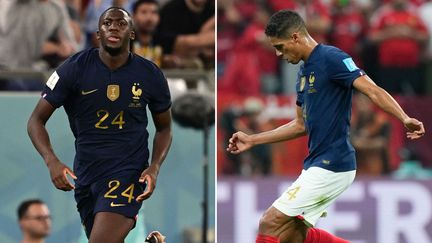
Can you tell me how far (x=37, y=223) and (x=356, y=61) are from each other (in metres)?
7.04

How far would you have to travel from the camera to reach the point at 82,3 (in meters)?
15.2

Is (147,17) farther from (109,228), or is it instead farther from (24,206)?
(109,228)

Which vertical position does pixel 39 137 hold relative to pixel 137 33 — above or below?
below

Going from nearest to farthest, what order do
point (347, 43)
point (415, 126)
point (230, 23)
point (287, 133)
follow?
point (415, 126)
point (287, 133)
point (347, 43)
point (230, 23)

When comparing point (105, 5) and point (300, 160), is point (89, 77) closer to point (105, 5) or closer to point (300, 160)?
point (105, 5)

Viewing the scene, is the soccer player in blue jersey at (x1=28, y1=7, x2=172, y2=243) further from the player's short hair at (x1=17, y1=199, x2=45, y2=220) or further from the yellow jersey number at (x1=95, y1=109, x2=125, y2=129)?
the player's short hair at (x1=17, y1=199, x2=45, y2=220)

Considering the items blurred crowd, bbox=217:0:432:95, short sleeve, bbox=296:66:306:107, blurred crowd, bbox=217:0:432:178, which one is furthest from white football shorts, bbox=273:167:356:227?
blurred crowd, bbox=217:0:432:95

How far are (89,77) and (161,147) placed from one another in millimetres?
762

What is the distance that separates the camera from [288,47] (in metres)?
9.18

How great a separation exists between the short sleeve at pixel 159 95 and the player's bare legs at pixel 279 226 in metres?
1.14

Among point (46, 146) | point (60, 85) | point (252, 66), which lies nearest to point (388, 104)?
point (60, 85)

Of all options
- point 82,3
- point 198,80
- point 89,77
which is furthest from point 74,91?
point 82,3

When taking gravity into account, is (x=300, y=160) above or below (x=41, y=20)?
below

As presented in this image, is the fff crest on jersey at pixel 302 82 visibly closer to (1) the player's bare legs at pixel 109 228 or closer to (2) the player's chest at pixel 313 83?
(2) the player's chest at pixel 313 83
